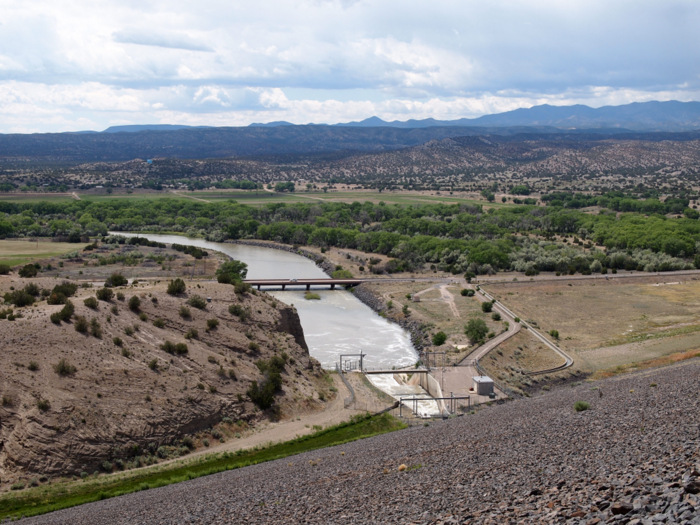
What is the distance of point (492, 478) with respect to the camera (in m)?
16.8

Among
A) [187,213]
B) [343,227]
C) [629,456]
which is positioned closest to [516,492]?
[629,456]

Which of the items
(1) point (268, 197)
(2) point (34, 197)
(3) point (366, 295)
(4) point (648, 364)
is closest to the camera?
(4) point (648, 364)

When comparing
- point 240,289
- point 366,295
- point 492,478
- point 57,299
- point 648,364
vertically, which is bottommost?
point 366,295

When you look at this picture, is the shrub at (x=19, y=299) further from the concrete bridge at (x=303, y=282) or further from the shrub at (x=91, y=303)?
the concrete bridge at (x=303, y=282)

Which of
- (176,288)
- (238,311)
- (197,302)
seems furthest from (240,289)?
(176,288)

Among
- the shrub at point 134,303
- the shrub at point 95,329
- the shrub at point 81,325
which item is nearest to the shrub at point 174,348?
the shrub at point 134,303

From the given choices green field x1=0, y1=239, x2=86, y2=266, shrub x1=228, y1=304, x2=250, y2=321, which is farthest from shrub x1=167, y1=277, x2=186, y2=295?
green field x1=0, y1=239, x2=86, y2=266

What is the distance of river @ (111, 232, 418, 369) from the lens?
163 ft

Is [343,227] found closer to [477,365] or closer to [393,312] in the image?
[393,312]

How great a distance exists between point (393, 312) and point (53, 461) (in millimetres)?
42401

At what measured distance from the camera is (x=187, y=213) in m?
135

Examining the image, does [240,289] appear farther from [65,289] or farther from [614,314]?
[614,314]

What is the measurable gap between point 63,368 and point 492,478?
18.9 meters

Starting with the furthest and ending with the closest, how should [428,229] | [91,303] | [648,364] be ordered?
[428,229]
[648,364]
[91,303]
